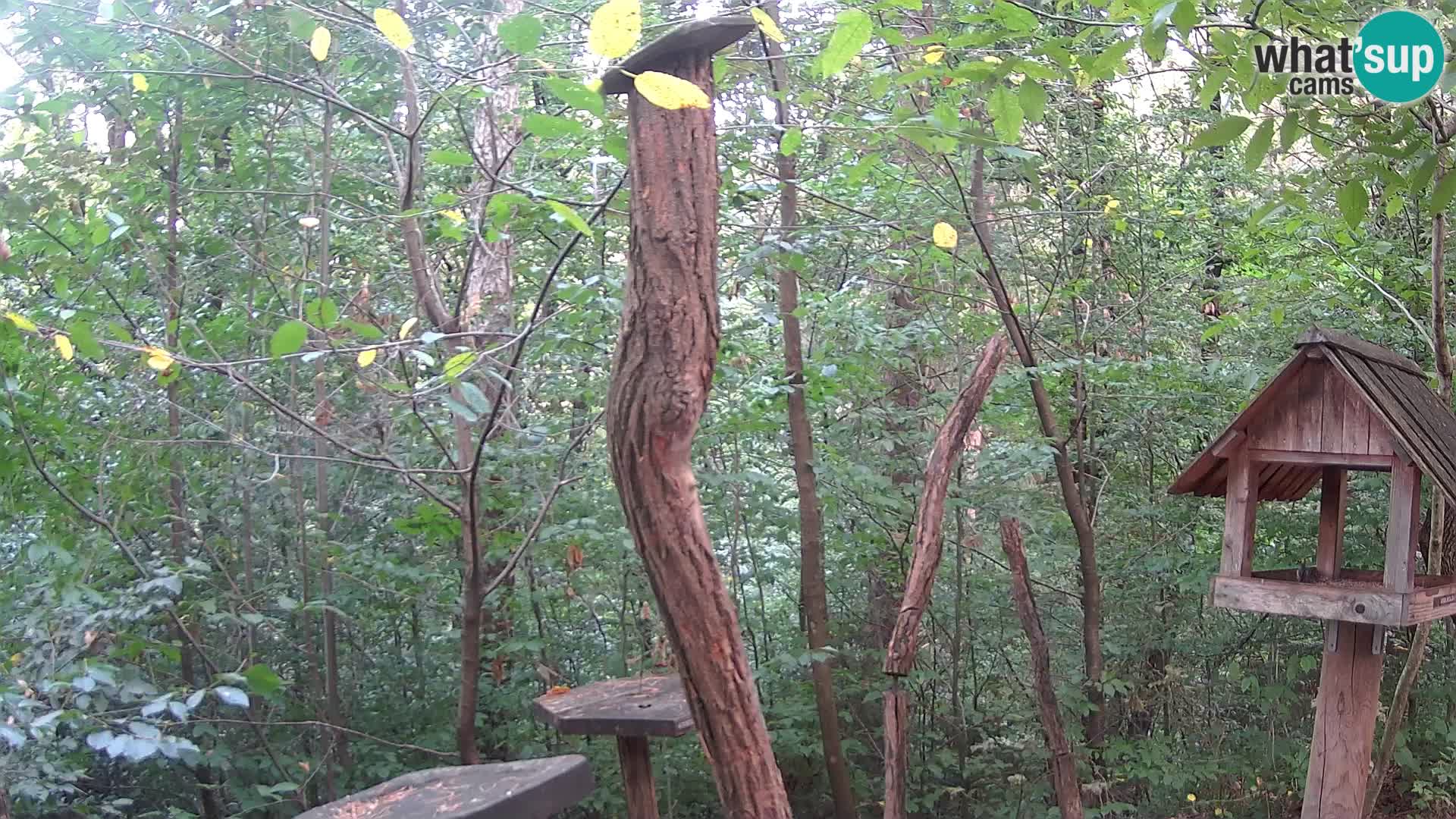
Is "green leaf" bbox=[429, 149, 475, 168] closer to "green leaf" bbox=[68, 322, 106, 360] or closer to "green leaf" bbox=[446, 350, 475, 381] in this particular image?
"green leaf" bbox=[446, 350, 475, 381]

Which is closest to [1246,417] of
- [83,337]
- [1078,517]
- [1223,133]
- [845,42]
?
[1223,133]

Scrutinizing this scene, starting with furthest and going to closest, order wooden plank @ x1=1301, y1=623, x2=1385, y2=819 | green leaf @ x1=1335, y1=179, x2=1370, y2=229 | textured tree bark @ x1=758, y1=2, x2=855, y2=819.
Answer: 1. textured tree bark @ x1=758, y1=2, x2=855, y2=819
2. wooden plank @ x1=1301, y1=623, x2=1385, y2=819
3. green leaf @ x1=1335, y1=179, x2=1370, y2=229

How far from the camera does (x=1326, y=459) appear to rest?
2.76 m

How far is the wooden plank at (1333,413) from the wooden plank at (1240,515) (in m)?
0.21

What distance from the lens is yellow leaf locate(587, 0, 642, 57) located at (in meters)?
1.09

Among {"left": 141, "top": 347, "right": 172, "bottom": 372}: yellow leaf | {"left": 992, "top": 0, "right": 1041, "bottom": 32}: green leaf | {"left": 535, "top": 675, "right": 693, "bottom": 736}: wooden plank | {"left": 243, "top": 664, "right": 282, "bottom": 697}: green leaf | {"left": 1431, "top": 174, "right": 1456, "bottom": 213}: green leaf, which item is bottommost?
{"left": 535, "top": 675, "right": 693, "bottom": 736}: wooden plank

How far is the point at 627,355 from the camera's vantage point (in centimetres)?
178

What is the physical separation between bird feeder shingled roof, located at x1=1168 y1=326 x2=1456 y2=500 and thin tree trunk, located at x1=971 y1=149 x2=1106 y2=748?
1533 millimetres

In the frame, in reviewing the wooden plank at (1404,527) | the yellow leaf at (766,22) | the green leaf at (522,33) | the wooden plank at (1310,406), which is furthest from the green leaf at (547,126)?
the wooden plank at (1404,527)

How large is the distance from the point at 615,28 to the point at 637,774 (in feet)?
9.22

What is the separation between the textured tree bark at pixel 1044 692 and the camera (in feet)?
11.6

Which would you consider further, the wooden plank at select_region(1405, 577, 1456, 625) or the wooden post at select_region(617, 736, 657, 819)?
the wooden post at select_region(617, 736, 657, 819)

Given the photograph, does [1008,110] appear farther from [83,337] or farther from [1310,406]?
[83,337]

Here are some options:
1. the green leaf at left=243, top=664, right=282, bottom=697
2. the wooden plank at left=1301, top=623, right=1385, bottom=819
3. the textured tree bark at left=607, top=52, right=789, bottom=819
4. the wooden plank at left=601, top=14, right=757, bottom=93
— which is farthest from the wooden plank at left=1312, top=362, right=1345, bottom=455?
the green leaf at left=243, top=664, right=282, bottom=697
